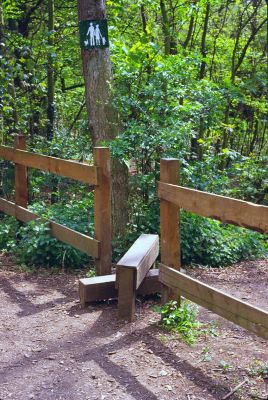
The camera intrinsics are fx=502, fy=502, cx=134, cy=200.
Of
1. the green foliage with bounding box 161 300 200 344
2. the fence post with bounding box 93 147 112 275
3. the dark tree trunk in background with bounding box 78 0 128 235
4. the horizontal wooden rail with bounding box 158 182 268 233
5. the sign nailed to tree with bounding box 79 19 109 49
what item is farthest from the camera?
the dark tree trunk in background with bounding box 78 0 128 235

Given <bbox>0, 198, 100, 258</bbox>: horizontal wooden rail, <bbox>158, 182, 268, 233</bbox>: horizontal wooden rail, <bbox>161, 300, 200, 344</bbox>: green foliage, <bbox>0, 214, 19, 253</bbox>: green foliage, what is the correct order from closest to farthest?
<bbox>158, 182, 268, 233</bbox>: horizontal wooden rail, <bbox>161, 300, 200, 344</bbox>: green foliage, <bbox>0, 198, 100, 258</bbox>: horizontal wooden rail, <bbox>0, 214, 19, 253</bbox>: green foliage

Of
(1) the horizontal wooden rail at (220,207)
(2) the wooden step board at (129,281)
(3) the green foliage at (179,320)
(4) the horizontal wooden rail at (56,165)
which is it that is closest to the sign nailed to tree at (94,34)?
(4) the horizontal wooden rail at (56,165)

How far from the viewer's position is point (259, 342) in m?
4.15

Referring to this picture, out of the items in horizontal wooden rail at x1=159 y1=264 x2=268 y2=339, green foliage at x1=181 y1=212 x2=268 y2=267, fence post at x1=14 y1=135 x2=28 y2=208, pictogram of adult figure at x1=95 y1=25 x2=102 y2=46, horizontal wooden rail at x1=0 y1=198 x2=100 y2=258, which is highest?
pictogram of adult figure at x1=95 y1=25 x2=102 y2=46

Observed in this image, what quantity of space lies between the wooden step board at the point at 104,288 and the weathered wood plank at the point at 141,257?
0.14 meters

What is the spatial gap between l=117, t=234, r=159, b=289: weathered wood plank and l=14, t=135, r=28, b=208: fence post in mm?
2513

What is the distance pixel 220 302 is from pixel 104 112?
3.86 metres

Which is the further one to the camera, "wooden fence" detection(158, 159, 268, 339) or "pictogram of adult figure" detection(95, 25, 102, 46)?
"pictogram of adult figure" detection(95, 25, 102, 46)

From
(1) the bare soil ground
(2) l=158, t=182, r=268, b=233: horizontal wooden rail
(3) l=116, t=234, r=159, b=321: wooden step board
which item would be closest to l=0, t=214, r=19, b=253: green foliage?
(1) the bare soil ground

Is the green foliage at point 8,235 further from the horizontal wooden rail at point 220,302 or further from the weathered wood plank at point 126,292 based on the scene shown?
the horizontal wooden rail at point 220,302

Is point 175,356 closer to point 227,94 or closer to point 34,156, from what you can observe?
point 34,156

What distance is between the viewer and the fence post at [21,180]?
23.9 feet

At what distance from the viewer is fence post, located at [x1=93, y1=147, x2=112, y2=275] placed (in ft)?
17.6

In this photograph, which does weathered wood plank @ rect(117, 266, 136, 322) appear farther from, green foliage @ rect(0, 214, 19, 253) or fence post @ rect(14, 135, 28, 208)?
fence post @ rect(14, 135, 28, 208)
